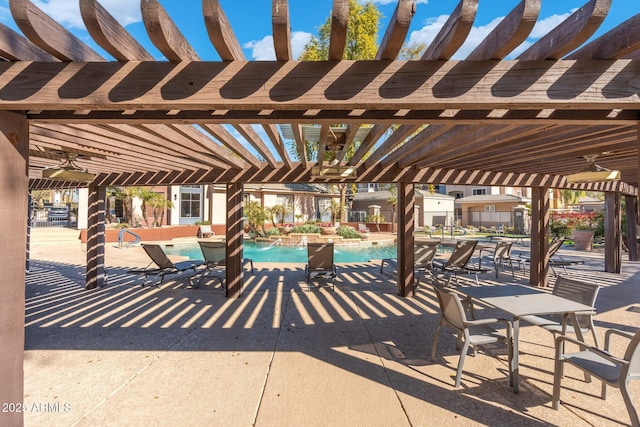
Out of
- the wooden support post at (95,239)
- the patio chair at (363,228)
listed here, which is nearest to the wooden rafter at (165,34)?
the wooden support post at (95,239)

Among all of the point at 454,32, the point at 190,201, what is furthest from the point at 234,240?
the point at 190,201

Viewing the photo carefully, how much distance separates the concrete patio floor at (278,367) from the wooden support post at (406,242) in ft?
1.55

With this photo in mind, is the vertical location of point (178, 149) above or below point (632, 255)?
above

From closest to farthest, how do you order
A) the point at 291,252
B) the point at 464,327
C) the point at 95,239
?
the point at 464,327, the point at 95,239, the point at 291,252

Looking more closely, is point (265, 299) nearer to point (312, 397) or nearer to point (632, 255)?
point (312, 397)

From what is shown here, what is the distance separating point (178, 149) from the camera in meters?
4.55

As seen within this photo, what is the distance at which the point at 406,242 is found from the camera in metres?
6.44

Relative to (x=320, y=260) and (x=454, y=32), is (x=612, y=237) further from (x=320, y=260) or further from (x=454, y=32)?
(x=454, y=32)

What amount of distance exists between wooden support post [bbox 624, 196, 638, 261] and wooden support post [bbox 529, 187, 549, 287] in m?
7.01

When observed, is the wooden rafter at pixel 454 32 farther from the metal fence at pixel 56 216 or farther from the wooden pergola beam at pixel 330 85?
the metal fence at pixel 56 216

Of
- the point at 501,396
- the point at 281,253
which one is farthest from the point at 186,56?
the point at 281,253

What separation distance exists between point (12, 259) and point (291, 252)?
44.1ft

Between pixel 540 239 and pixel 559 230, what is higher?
pixel 540 239

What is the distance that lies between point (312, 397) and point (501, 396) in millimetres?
1878
